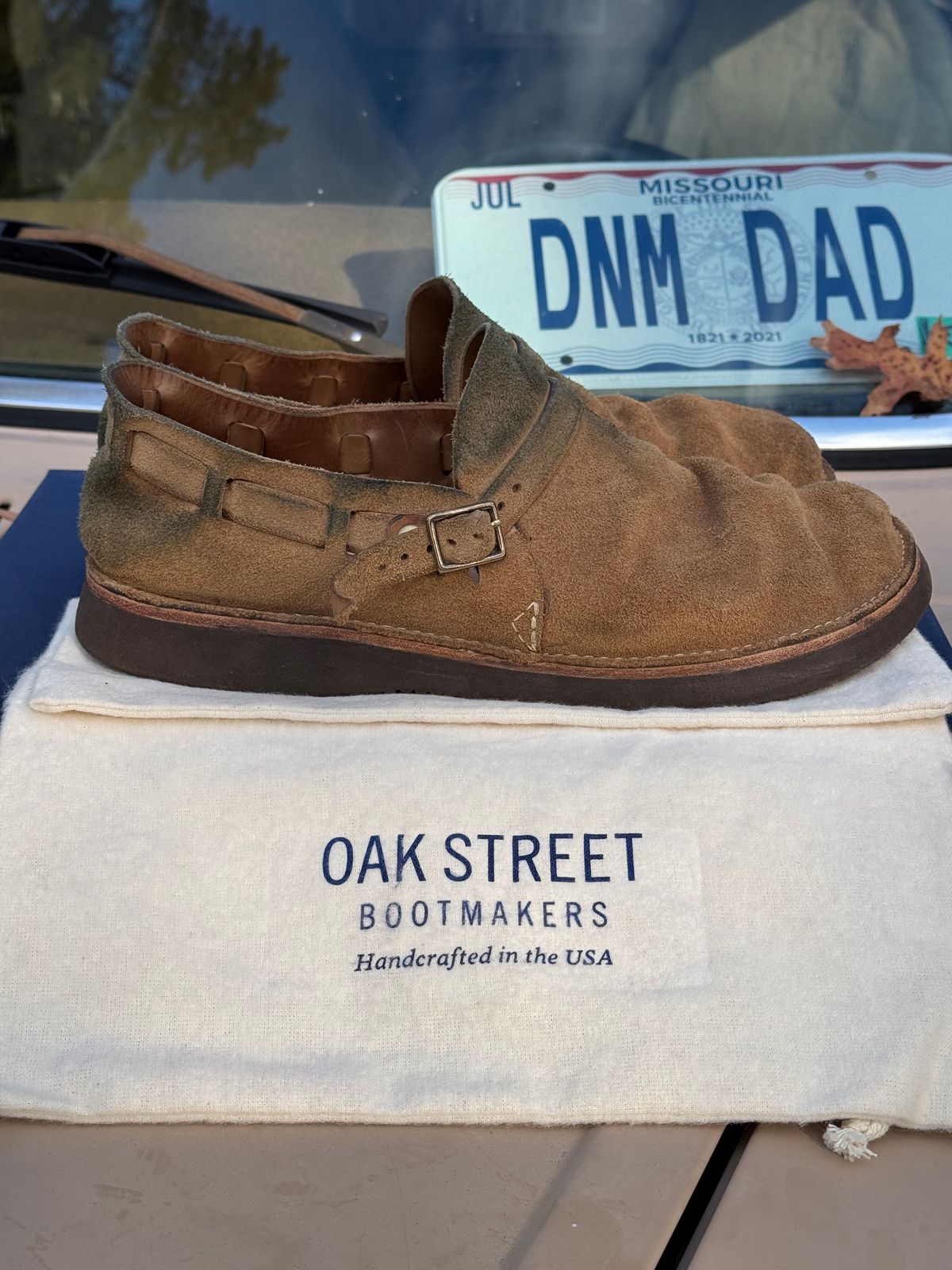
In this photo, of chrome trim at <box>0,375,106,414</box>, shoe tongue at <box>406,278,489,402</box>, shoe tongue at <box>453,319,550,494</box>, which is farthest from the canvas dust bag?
chrome trim at <box>0,375,106,414</box>

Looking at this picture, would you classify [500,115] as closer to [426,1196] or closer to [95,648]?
[95,648]

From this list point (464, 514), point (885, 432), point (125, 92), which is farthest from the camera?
point (125, 92)

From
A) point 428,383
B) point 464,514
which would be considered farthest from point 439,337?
Answer: point 464,514

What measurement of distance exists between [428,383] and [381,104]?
1.81 feet

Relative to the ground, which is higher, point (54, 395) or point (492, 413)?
point (492, 413)

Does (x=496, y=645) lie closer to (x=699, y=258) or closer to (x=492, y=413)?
(x=492, y=413)

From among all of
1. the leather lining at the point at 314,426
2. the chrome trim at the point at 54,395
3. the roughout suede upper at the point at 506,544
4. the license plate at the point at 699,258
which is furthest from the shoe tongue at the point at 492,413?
the chrome trim at the point at 54,395

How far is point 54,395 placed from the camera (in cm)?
140

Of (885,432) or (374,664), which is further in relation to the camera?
(885,432)

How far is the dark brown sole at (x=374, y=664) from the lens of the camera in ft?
3.16

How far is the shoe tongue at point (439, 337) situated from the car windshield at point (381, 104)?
0.34 m

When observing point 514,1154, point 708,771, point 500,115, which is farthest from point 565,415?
point 500,115

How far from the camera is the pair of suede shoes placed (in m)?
0.94

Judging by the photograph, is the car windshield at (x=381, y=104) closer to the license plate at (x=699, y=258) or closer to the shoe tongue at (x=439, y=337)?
the license plate at (x=699, y=258)
